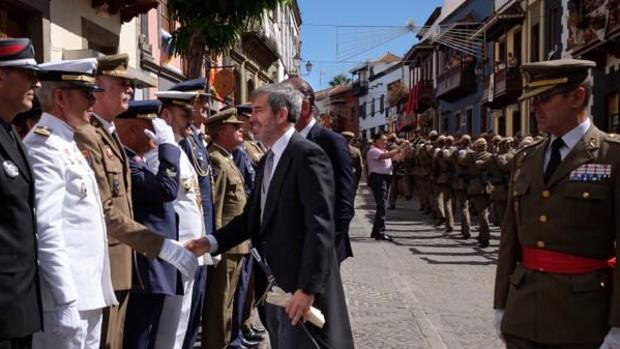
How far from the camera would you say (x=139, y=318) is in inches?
169

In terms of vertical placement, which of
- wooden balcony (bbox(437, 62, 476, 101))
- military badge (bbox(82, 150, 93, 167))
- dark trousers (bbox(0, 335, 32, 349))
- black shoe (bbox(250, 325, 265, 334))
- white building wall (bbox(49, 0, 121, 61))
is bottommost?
black shoe (bbox(250, 325, 265, 334))

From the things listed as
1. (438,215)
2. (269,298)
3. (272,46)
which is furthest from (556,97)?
(272,46)

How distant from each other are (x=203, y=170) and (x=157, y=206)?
3.09 feet

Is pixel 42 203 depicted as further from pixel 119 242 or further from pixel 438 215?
pixel 438 215

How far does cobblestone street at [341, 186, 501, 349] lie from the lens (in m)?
6.61

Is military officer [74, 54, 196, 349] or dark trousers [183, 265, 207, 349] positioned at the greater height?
military officer [74, 54, 196, 349]

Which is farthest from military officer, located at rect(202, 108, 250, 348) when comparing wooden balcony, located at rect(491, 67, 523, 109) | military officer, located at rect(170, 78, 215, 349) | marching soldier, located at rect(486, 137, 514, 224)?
wooden balcony, located at rect(491, 67, 523, 109)

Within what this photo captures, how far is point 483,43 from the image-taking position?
32.6 metres

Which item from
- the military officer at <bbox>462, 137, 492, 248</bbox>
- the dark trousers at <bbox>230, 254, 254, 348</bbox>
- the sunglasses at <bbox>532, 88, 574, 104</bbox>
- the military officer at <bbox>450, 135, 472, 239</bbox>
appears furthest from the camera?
the military officer at <bbox>450, 135, 472, 239</bbox>

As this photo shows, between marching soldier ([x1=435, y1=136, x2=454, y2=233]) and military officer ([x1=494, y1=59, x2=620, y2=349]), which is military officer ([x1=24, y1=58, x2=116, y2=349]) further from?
marching soldier ([x1=435, y1=136, x2=454, y2=233])

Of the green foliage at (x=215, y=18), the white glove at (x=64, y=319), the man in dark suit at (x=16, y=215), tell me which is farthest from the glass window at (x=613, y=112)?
the man in dark suit at (x=16, y=215)

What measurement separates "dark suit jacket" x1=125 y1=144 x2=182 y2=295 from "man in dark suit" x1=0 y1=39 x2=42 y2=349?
1.30 m

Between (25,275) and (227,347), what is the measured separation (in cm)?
303

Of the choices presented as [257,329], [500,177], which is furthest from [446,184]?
[257,329]
